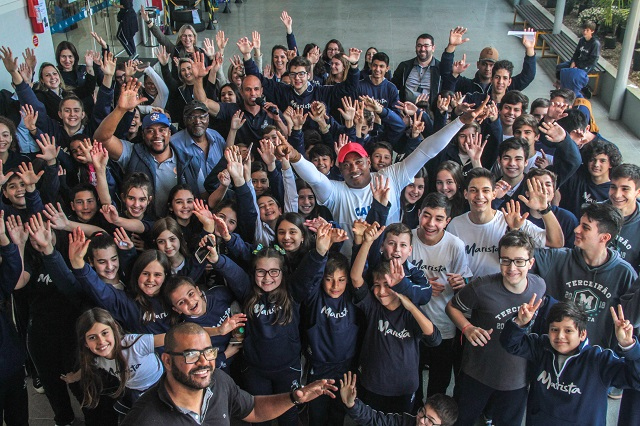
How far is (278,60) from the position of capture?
24.4 feet

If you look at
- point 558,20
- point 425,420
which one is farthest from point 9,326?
point 558,20

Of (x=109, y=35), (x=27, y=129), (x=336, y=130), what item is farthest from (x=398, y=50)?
(x=27, y=129)

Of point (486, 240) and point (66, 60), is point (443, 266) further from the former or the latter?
point (66, 60)

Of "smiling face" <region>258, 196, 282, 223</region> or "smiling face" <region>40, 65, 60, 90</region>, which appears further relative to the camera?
"smiling face" <region>40, 65, 60, 90</region>

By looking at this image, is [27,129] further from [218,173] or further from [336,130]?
[336,130]

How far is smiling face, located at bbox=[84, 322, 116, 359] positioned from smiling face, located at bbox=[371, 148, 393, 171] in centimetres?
255

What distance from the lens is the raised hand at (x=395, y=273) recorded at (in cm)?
349

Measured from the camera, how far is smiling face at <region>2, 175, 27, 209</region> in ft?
14.3

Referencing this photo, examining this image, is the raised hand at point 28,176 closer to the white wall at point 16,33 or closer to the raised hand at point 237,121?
the raised hand at point 237,121

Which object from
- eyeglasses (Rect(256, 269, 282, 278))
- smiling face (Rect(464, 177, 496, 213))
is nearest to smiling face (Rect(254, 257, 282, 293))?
eyeglasses (Rect(256, 269, 282, 278))

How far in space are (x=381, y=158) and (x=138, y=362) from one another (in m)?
2.52

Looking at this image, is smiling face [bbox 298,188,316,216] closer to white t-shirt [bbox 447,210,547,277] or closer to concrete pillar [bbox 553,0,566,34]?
white t-shirt [bbox 447,210,547,277]

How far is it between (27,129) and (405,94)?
13.9 feet

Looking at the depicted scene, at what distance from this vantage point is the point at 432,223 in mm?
3904
